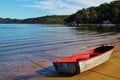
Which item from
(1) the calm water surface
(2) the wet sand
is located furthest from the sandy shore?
(1) the calm water surface

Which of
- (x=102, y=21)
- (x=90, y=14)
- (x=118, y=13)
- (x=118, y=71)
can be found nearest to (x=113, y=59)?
(x=118, y=71)

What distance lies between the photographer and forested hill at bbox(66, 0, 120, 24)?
142625mm

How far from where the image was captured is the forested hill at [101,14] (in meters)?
143

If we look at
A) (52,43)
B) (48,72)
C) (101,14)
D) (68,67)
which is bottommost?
(52,43)

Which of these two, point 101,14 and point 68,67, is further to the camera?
point 101,14

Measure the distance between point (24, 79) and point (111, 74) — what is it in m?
4.73

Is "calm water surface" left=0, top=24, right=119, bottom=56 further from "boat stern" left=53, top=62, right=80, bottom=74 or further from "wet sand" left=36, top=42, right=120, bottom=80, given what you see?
"boat stern" left=53, top=62, right=80, bottom=74

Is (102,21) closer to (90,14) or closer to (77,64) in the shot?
(90,14)

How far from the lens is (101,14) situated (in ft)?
522

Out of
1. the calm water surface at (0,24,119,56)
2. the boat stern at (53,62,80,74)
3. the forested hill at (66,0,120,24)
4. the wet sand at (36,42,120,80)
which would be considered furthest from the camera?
the forested hill at (66,0,120,24)

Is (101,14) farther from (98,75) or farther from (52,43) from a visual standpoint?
(98,75)

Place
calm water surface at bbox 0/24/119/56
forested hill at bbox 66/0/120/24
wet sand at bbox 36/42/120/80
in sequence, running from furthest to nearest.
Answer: forested hill at bbox 66/0/120/24
calm water surface at bbox 0/24/119/56
wet sand at bbox 36/42/120/80

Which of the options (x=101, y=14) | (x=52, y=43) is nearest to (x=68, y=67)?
(x=52, y=43)

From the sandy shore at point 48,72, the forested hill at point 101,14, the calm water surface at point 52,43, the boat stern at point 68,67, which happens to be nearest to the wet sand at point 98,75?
the sandy shore at point 48,72
